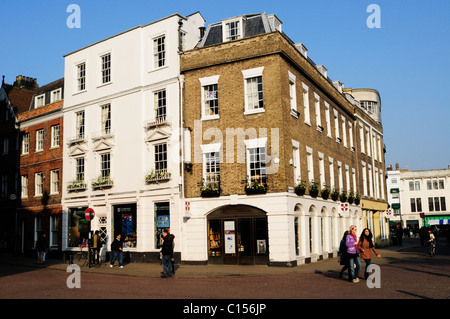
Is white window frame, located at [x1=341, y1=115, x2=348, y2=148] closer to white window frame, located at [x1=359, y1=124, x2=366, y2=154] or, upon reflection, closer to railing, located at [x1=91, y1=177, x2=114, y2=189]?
white window frame, located at [x1=359, y1=124, x2=366, y2=154]

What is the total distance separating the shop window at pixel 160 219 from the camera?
24.6 meters

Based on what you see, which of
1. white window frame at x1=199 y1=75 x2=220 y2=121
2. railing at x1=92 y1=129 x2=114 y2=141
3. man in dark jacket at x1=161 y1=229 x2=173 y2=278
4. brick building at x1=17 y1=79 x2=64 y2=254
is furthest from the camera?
brick building at x1=17 y1=79 x2=64 y2=254

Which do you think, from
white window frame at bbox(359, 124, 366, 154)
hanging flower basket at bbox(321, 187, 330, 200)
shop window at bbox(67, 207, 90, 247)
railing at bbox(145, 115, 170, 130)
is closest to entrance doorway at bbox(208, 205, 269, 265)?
railing at bbox(145, 115, 170, 130)

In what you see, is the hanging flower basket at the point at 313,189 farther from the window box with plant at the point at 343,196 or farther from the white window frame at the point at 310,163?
the window box with plant at the point at 343,196

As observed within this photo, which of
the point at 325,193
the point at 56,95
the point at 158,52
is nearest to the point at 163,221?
the point at 158,52

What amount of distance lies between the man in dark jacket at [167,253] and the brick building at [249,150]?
4.90 metres

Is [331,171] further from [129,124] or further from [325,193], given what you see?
[129,124]

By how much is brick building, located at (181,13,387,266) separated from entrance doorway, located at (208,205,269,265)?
50mm

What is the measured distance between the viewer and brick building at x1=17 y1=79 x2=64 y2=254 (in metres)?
30.7

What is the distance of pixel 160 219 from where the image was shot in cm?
2486

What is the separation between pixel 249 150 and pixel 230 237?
452cm

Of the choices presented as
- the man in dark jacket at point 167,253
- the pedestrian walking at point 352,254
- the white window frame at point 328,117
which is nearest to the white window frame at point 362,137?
the white window frame at point 328,117
